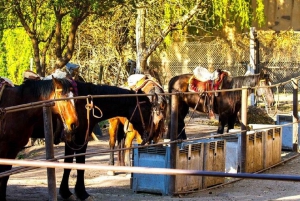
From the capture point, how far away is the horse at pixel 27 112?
7.69 meters

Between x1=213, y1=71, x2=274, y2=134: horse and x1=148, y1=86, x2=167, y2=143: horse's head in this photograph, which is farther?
x1=213, y1=71, x2=274, y2=134: horse

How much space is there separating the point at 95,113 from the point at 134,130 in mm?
2065

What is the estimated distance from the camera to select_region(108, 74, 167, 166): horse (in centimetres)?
962

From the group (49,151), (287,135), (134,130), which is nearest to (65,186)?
(49,151)

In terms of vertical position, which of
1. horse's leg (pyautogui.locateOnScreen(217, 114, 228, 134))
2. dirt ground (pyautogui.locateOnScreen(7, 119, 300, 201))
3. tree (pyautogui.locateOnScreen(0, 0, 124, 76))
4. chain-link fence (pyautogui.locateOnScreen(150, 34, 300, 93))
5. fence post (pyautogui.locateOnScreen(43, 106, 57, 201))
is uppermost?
tree (pyautogui.locateOnScreen(0, 0, 124, 76))

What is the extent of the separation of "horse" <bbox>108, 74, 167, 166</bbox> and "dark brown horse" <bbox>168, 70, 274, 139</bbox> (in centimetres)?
297

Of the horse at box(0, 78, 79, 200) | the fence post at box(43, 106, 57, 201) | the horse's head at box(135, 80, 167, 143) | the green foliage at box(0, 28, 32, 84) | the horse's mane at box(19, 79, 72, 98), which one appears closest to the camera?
the fence post at box(43, 106, 57, 201)

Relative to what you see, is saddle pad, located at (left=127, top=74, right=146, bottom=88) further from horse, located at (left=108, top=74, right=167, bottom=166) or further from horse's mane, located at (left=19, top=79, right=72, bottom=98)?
horse's mane, located at (left=19, top=79, right=72, bottom=98)

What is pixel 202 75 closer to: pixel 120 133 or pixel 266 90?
pixel 266 90

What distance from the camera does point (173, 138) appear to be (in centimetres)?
912

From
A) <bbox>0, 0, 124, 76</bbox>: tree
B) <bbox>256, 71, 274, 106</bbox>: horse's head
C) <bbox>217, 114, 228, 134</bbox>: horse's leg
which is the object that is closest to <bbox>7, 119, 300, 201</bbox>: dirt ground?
<bbox>217, 114, 228, 134</bbox>: horse's leg

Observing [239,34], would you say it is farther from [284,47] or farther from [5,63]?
[5,63]

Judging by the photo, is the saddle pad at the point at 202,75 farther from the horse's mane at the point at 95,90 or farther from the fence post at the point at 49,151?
the fence post at the point at 49,151

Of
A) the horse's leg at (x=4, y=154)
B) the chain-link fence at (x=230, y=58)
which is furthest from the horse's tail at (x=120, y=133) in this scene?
the chain-link fence at (x=230, y=58)
